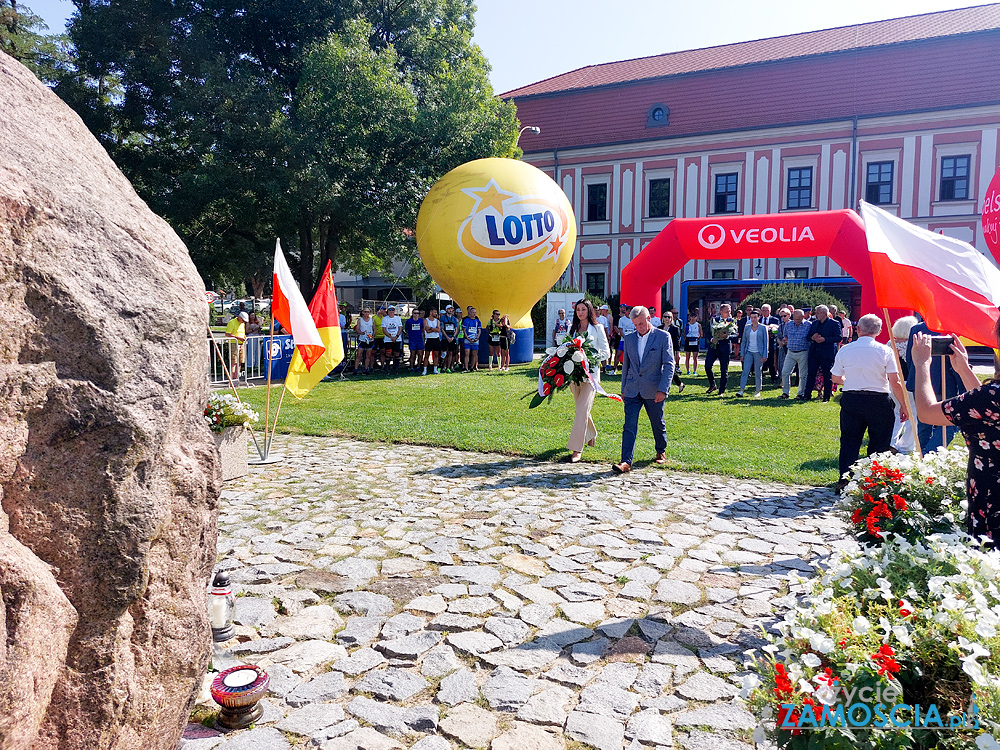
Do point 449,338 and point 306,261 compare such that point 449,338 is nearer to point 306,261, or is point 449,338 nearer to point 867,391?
point 306,261

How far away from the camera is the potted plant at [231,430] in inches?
318

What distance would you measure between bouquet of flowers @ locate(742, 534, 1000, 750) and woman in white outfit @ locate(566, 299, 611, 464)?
22.1 feet

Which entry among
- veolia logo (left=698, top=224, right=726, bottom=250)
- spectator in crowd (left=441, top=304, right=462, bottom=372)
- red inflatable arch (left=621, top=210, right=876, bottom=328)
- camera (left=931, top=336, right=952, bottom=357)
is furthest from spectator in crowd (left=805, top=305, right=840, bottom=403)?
camera (left=931, top=336, right=952, bottom=357)

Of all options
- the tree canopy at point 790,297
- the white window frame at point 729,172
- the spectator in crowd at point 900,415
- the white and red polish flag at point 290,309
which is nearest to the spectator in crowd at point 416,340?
the tree canopy at point 790,297

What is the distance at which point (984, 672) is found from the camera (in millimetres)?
2080

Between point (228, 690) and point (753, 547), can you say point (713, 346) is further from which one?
point (228, 690)

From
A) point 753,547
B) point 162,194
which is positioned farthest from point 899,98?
point 753,547

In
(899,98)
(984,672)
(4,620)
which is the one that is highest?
(899,98)

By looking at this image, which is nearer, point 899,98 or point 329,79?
point 329,79

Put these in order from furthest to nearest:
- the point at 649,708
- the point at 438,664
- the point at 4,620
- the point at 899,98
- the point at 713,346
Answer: the point at 899,98 < the point at 713,346 < the point at 438,664 < the point at 649,708 < the point at 4,620

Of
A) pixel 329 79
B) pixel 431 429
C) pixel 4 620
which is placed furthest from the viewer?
pixel 329 79

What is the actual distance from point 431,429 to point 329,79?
1422 cm

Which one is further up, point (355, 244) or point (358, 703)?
point (355, 244)

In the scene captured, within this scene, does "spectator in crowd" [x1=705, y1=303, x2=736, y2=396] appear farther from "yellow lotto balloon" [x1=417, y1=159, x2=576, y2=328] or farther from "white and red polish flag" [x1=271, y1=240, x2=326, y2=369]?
"white and red polish flag" [x1=271, y1=240, x2=326, y2=369]
